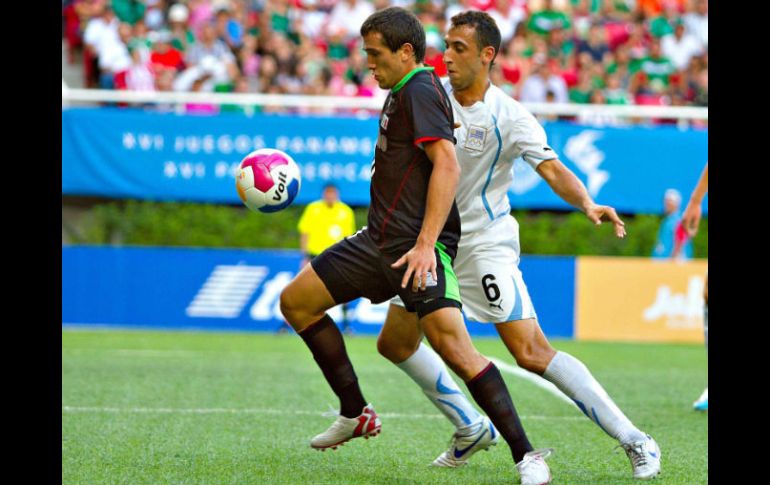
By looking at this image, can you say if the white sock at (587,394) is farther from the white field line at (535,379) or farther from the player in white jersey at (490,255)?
the white field line at (535,379)

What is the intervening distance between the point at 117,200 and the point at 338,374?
491 inches

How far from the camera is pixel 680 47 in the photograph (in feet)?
67.2

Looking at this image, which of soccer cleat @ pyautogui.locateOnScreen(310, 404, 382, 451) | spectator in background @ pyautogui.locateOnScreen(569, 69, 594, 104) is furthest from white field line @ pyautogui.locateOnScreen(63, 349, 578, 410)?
spectator in background @ pyautogui.locateOnScreen(569, 69, 594, 104)

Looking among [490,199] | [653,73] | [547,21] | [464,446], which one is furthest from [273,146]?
[464,446]

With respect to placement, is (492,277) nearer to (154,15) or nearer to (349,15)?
(154,15)

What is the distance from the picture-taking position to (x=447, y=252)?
5605 mm

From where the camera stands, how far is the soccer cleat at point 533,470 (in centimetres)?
529

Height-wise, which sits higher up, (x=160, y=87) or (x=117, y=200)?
(x=160, y=87)

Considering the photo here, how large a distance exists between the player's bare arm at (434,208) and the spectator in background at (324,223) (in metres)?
10.6

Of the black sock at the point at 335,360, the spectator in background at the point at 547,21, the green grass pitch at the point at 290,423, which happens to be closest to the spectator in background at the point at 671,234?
the spectator in background at the point at 547,21

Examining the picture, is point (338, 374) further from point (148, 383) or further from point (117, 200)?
point (117, 200)

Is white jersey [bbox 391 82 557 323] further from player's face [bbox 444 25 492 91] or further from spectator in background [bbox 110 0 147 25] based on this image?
spectator in background [bbox 110 0 147 25]
